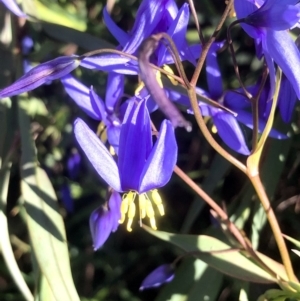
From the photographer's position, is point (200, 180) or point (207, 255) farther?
point (200, 180)

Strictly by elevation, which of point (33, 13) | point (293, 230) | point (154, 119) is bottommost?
point (293, 230)

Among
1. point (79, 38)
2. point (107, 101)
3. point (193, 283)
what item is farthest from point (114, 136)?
point (193, 283)

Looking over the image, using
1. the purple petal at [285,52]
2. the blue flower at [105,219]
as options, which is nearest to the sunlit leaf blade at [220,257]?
the blue flower at [105,219]

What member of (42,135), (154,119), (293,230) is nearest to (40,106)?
(42,135)

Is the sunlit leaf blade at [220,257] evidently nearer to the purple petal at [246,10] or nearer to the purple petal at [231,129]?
the purple petal at [231,129]

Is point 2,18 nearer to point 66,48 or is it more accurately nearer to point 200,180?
point 66,48

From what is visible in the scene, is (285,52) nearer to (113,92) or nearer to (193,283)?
(113,92)

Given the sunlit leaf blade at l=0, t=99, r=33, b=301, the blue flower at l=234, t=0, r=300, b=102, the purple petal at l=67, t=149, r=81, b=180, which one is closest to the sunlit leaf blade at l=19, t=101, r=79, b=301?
the sunlit leaf blade at l=0, t=99, r=33, b=301
